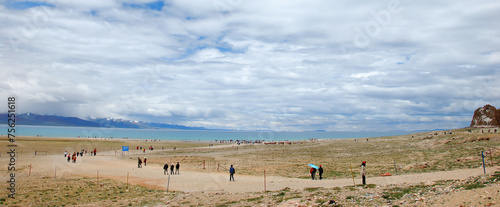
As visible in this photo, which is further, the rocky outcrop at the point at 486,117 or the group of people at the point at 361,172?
the rocky outcrop at the point at 486,117

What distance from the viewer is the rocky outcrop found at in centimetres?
8592

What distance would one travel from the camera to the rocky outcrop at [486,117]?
85.9 meters

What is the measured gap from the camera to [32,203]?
63.9 feet

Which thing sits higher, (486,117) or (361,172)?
(486,117)

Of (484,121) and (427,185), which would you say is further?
(484,121)

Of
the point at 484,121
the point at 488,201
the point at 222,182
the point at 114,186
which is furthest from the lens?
the point at 484,121

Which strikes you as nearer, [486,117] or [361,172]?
→ [361,172]

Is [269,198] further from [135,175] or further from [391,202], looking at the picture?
[135,175]

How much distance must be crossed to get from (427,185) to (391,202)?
4949mm

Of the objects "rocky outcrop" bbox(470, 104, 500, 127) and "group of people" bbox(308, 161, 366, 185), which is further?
"rocky outcrop" bbox(470, 104, 500, 127)

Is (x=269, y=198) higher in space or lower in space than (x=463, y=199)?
lower

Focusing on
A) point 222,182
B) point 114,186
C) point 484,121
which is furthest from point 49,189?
point 484,121

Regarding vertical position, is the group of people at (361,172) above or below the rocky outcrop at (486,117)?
below

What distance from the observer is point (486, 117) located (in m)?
91.1
